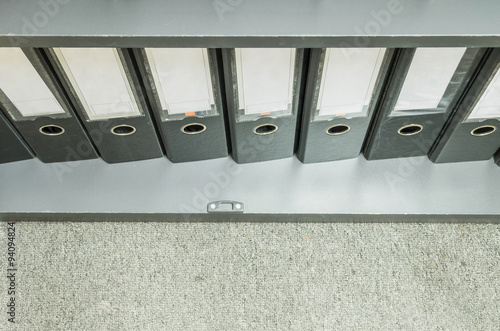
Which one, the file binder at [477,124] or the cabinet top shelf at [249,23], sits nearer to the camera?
the cabinet top shelf at [249,23]

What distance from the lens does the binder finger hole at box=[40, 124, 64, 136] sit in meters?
0.80

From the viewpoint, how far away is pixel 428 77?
0.70 meters

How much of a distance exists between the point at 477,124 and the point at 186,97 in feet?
1.70

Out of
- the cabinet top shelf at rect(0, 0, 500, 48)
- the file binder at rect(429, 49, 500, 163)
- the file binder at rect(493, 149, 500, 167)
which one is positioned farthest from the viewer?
the file binder at rect(493, 149, 500, 167)

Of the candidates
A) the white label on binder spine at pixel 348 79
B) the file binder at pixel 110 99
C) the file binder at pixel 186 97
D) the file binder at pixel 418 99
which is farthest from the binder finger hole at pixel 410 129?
the file binder at pixel 110 99

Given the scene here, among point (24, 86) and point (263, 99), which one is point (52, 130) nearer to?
point (24, 86)

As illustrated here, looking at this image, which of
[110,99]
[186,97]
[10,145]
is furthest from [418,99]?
[10,145]

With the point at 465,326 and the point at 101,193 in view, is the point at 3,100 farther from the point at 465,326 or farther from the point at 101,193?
the point at 465,326

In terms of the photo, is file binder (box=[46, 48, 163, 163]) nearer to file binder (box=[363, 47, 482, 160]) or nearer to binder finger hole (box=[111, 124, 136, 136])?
binder finger hole (box=[111, 124, 136, 136])

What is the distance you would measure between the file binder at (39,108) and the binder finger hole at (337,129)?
18.0 inches

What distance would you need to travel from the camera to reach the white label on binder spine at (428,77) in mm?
654

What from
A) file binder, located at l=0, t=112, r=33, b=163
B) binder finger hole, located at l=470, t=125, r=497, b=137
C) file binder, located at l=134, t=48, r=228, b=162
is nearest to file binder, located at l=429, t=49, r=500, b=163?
binder finger hole, located at l=470, t=125, r=497, b=137

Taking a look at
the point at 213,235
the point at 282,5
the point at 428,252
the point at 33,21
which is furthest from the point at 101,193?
the point at 428,252

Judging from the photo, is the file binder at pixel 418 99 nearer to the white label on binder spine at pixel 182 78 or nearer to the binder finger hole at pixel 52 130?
the white label on binder spine at pixel 182 78
